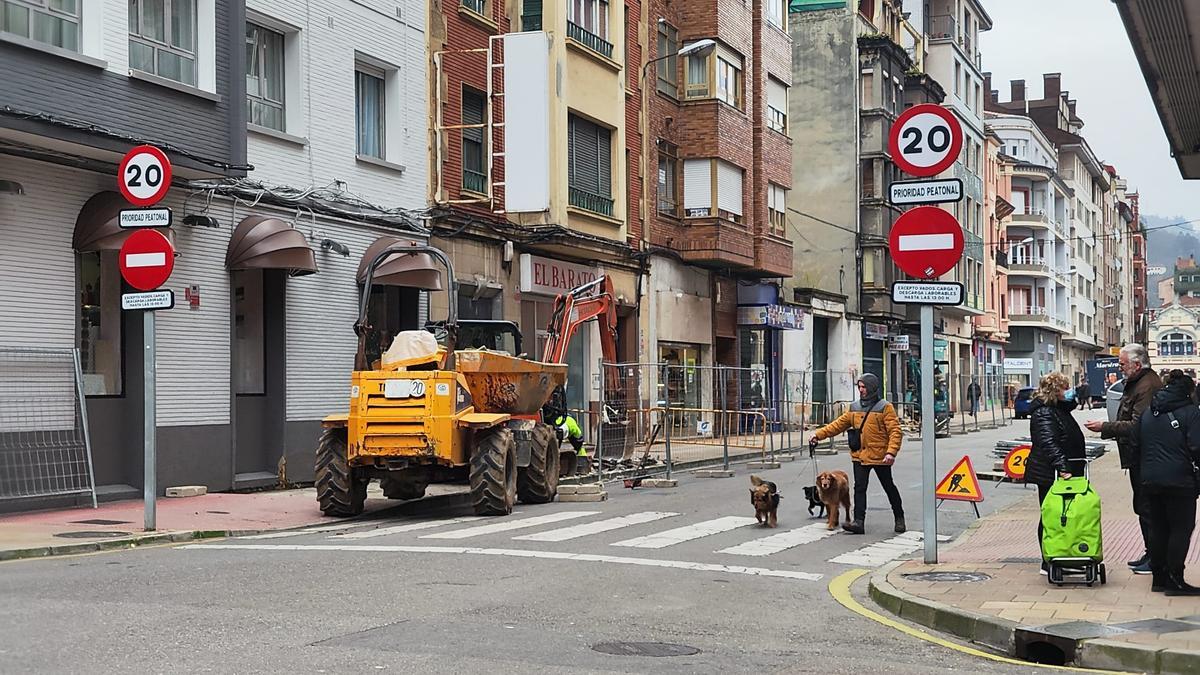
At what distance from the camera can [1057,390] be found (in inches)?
448

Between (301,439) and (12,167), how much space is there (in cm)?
661

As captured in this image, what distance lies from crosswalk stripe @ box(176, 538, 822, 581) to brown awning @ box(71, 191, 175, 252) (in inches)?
197

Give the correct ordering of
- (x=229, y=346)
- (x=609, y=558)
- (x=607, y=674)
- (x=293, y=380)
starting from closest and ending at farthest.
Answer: (x=607, y=674) → (x=609, y=558) → (x=229, y=346) → (x=293, y=380)

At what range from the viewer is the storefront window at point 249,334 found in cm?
2041

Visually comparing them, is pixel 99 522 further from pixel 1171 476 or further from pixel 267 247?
pixel 1171 476

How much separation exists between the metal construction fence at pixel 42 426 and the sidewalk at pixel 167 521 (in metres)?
0.40

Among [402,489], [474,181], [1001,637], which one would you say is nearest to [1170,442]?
[1001,637]

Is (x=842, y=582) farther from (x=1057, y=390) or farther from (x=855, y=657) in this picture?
(x=855, y=657)

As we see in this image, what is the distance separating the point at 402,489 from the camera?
18453 millimetres

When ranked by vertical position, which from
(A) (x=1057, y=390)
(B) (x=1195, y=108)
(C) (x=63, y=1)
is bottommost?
(A) (x=1057, y=390)

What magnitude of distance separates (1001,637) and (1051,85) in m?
107

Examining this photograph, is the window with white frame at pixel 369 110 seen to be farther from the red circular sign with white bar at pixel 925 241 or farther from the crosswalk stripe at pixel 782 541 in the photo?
the red circular sign with white bar at pixel 925 241

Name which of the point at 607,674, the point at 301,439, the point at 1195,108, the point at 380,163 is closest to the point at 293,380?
the point at 301,439

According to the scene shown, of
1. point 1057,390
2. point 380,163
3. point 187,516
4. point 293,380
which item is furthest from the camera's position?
point 380,163
